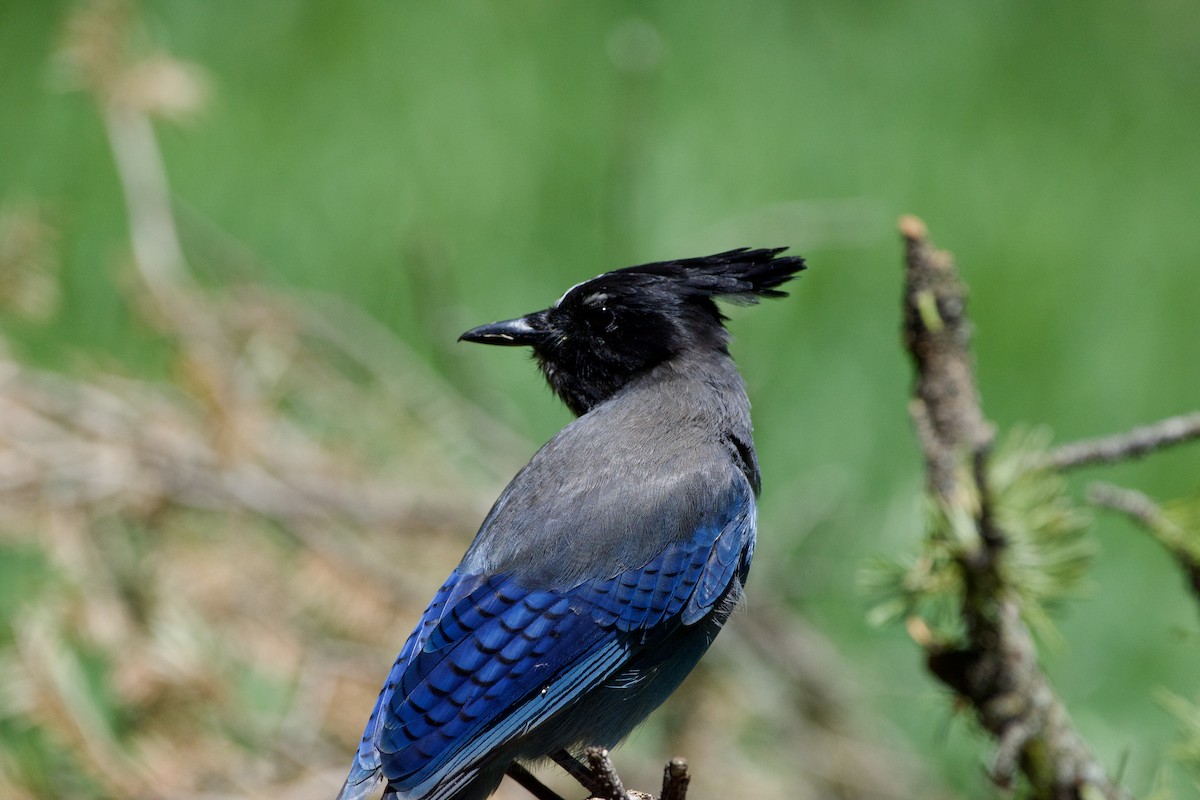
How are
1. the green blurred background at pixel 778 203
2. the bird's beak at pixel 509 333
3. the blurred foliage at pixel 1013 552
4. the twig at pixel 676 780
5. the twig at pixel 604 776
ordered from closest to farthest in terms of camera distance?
1. the twig at pixel 676 780
2. the twig at pixel 604 776
3. the blurred foliage at pixel 1013 552
4. the bird's beak at pixel 509 333
5. the green blurred background at pixel 778 203

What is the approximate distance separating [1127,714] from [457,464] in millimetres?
1446

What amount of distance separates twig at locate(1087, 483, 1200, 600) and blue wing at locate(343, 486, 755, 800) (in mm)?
429

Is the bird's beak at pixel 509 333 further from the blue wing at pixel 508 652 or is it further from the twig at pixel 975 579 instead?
the twig at pixel 975 579

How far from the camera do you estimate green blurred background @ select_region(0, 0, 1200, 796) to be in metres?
3.43

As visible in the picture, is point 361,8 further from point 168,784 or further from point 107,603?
point 168,784

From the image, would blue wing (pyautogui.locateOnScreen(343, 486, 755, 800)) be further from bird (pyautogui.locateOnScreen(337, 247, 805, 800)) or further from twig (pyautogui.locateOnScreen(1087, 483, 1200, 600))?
twig (pyautogui.locateOnScreen(1087, 483, 1200, 600))

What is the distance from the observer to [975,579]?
1.85 metres

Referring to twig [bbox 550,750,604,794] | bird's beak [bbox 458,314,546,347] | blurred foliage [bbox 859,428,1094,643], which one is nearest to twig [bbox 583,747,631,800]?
twig [bbox 550,750,604,794]

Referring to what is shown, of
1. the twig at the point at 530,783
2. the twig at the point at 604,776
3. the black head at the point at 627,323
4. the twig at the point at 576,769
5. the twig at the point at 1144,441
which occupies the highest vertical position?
the black head at the point at 627,323

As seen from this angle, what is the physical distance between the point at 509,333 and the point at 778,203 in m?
2.44

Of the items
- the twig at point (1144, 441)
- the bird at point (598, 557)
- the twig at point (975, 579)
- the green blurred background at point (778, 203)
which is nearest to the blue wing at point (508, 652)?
the bird at point (598, 557)

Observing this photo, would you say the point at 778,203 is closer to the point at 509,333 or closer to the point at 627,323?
the point at 627,323

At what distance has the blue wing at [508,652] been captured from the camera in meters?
1.76

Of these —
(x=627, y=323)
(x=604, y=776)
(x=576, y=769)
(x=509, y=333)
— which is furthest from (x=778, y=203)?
(x=604, y=776)
